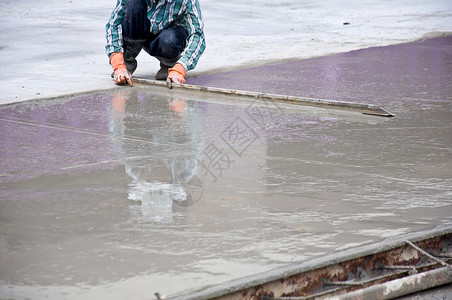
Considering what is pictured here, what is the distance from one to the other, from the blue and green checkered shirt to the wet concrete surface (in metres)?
0.36

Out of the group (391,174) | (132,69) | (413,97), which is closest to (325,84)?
(413,97)

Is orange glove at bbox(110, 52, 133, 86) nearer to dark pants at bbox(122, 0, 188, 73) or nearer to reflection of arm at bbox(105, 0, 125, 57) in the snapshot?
reflection of arm at bbox(105, 0, 125, 57)

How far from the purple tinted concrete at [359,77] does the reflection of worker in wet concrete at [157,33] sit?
10.5 inches

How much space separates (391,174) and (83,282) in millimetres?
1452

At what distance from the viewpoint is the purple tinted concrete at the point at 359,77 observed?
4445mm

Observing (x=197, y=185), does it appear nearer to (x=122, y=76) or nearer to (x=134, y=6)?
(x=122, y=76)

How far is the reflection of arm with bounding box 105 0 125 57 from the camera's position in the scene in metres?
4.67

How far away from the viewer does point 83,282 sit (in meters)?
1.83

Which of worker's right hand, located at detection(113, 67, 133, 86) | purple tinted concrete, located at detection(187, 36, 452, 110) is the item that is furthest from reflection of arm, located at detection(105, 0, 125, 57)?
purple tinted concrete, located at detection(187, 36, 452, 110)

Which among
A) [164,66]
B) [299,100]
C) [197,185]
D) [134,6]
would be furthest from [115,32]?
[197,185]

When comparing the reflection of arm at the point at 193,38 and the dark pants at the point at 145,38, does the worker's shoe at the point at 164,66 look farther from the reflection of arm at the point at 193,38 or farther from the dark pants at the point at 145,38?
the reflection of arm at the point at 193,38

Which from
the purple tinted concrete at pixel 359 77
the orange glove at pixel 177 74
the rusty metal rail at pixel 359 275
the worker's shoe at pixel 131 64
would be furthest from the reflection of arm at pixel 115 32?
the rusty metal rail at pixel 359 275

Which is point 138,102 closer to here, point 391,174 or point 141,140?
point 141,140

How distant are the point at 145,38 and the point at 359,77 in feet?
5.20
